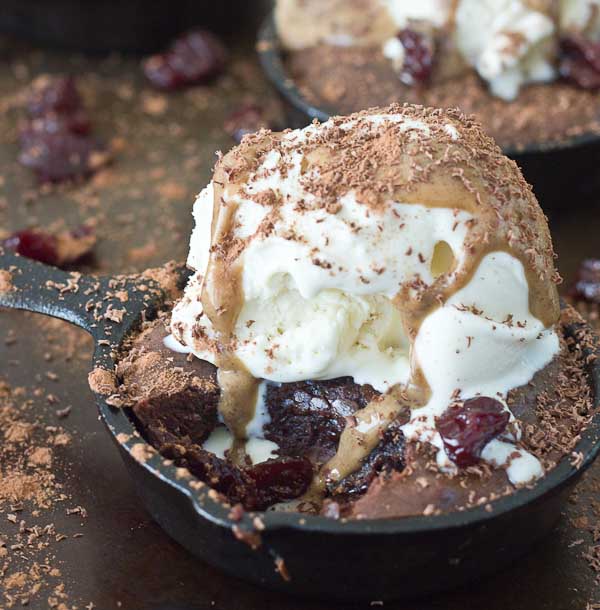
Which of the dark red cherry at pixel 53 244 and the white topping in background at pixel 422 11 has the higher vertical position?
the white topping in background at pixel 422 11

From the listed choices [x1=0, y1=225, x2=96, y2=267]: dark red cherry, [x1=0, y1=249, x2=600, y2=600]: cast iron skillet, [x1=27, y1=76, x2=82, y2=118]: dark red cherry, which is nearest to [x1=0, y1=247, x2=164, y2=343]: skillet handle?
[x1=0, y1=249, x2=600, y2=600]: cast iron skillet

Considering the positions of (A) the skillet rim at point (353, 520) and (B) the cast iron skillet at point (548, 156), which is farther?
(B) the cast iron skillet at point (548, 156)

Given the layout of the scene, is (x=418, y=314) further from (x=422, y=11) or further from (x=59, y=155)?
(x=59, y=155)

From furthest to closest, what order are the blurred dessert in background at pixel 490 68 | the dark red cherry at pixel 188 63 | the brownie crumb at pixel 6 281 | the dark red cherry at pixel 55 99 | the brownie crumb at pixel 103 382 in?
the dark red cherry at pixel 188 63, the dark red cherry at pixel 55 99, the blurred dessert in background at pixel 490 68, the brownie crumb at pixel 6 281, the brownie crumb at pixel 103 382

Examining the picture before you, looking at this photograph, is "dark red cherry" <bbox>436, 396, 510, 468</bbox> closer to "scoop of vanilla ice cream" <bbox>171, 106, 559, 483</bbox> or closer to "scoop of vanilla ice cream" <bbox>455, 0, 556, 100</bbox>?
"scoop of vanilla ice cream" <bbox>171, 106, 559, 483</bbox>

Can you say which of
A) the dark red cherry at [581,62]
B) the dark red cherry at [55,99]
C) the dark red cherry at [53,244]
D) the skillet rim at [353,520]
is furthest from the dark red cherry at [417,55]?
the skillet rim at [353,520]

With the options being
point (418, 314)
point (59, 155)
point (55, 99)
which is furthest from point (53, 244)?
point (418, 314)

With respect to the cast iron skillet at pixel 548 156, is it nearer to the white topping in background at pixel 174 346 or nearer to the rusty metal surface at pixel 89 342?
the rusty metal surface at pixel 89 342
